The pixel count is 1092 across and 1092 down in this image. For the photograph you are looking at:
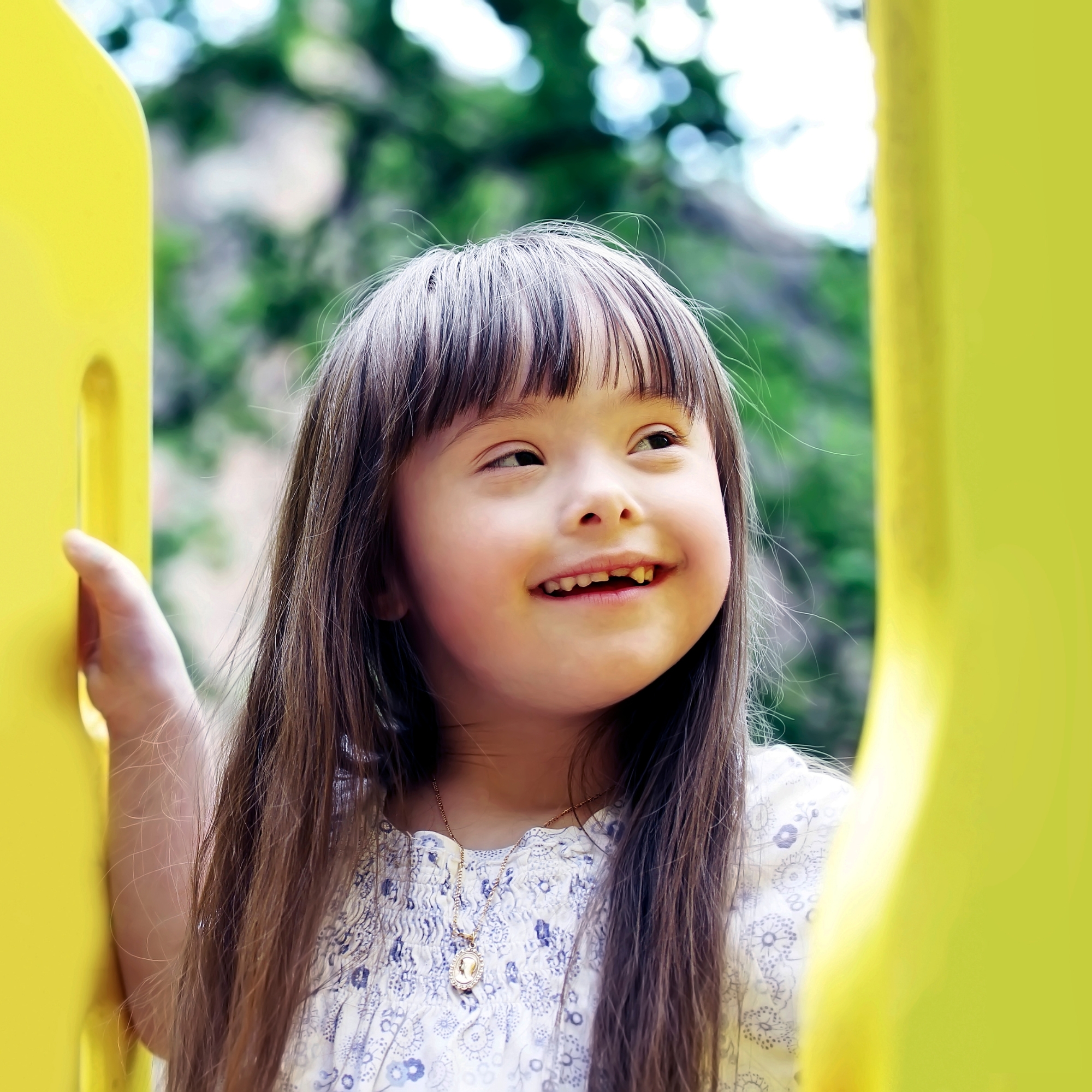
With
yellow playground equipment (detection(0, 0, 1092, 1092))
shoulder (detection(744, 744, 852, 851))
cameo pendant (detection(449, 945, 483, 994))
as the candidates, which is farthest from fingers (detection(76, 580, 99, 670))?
yellow playground equipment (detection(0, 0, 1092, 1092))

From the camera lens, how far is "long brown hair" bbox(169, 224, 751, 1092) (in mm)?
824

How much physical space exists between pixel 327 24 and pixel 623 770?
261 cm

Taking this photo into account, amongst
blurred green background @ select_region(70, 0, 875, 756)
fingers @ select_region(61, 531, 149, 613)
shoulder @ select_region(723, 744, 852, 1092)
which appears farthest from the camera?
blurred green background @ select_region(70, 0, 875, 756)

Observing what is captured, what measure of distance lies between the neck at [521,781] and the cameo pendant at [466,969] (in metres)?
0.08

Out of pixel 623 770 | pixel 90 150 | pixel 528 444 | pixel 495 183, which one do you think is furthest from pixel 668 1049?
pixel 495 183

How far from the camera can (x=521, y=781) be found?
0.94 meters

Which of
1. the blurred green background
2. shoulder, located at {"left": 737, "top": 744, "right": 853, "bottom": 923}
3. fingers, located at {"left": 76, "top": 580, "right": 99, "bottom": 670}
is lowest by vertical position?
the blurred green background

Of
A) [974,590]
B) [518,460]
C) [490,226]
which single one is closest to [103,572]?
[518,460]

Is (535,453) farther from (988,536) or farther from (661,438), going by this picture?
(988,536)

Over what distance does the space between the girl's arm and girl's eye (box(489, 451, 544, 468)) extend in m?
0.28

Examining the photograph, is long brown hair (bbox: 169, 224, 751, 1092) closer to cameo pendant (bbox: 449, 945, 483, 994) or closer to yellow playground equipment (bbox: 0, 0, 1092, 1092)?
cameo pendant (bbox: 449, 945, 483, 994)

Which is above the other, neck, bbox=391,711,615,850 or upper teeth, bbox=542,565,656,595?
upper teeth, bbox=542,565,656,595

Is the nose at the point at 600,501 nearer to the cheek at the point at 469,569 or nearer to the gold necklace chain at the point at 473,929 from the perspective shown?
the cheek at the point at 469,569

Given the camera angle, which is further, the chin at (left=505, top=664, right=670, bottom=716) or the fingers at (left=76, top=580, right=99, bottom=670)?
the fingers at (left=76, top=580, right=99, bottom=670)
